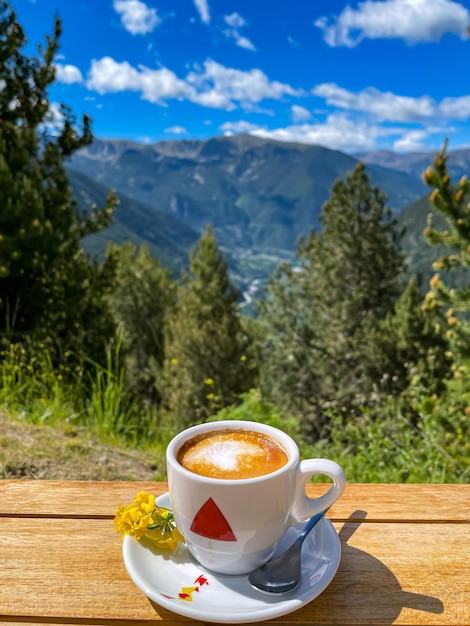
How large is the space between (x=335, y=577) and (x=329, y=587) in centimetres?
3

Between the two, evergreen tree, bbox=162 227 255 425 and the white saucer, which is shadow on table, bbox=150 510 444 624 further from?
evergreen tree, bbox=162 227 255 425

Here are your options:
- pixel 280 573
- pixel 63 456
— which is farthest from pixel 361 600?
pixel 63 456

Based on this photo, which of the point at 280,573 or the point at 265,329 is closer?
the point at 280,573

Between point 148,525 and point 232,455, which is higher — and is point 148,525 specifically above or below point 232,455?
below

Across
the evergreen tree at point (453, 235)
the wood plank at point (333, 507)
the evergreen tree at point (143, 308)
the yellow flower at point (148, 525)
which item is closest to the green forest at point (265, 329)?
the evergreen tree at point (453, 235)

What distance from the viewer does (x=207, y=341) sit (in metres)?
16.9

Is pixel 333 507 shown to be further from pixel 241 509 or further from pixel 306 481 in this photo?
pixel 241 509

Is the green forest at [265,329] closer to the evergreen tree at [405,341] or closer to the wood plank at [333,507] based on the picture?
the evergreen tree at [405,341]

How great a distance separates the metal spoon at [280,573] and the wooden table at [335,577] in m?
0.04

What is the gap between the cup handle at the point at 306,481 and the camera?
0.81 meters

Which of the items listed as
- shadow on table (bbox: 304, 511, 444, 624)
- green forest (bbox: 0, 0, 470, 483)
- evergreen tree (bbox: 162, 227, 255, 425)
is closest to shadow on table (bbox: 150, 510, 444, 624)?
shadow on table (bbox: 304, 511, 444, 624)

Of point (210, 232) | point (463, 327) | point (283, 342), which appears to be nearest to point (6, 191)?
point (463, 327)

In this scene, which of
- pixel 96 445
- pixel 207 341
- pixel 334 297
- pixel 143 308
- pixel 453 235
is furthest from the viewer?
pixel 143 308

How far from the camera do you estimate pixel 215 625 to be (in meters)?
0.71
